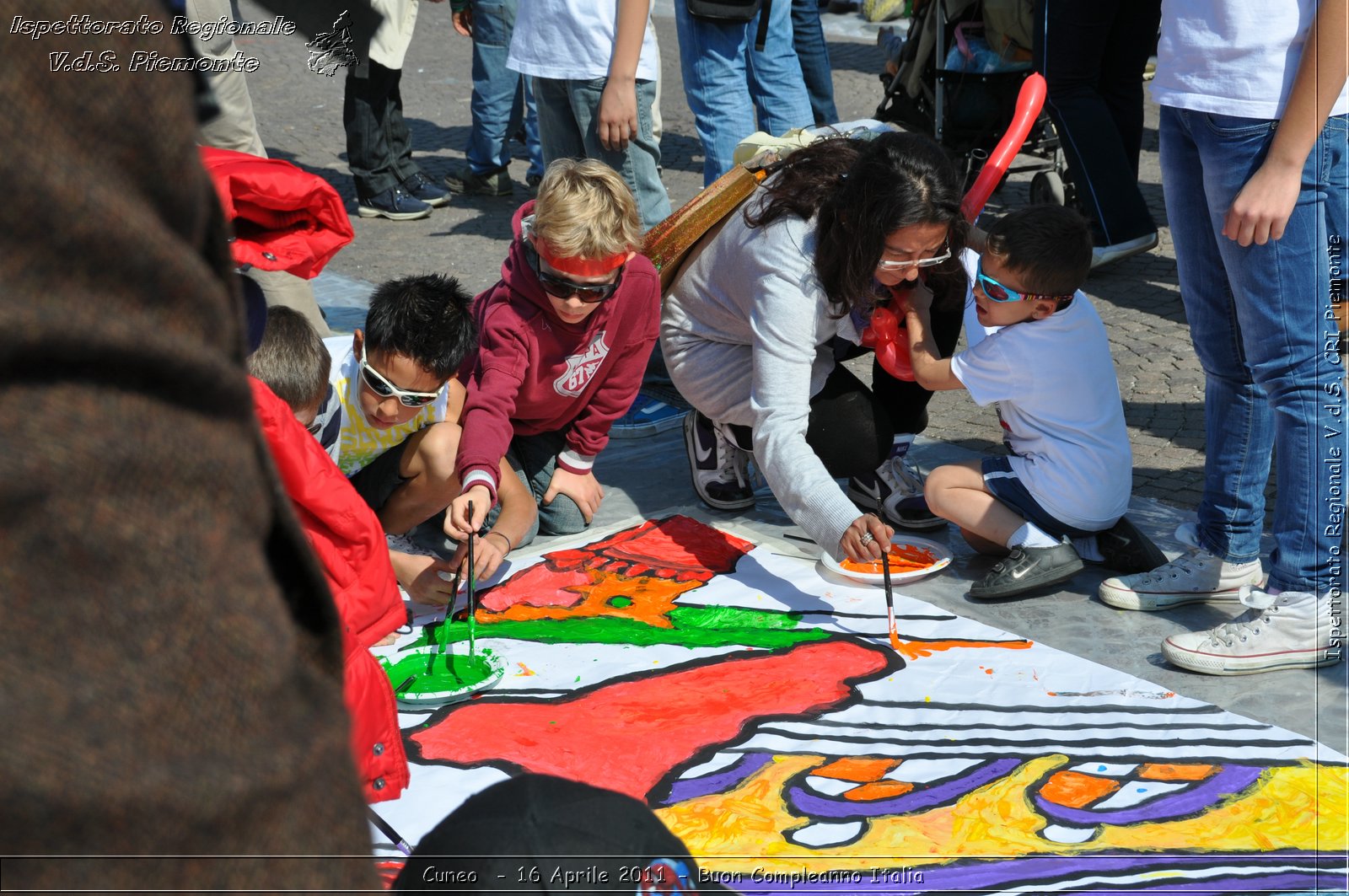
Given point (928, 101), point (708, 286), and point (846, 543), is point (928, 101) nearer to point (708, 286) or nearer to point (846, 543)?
point (708, 286)

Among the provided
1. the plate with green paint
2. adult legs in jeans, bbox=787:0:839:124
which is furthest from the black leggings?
adult legs in jeans, bbox=787:0:839:124

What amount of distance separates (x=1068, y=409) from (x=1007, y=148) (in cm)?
83

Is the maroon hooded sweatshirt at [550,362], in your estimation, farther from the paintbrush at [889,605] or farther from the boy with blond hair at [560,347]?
the paintbrush at [889,605]

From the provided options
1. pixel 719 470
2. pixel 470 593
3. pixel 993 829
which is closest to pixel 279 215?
pixel 470 593

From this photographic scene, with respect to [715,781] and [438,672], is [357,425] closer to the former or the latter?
[438,672]

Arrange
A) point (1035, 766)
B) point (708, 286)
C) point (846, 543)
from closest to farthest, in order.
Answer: point (1035, 766) < point (846, 543) < point (708, 286)

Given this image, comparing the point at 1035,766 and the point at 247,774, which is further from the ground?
the point at 247,774

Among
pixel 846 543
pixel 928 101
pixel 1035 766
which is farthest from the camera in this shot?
pixel 928 101

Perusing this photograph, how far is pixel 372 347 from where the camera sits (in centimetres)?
267

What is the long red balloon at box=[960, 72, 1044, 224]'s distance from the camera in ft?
10.3

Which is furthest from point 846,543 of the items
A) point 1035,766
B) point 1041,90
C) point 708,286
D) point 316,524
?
point 1041,90

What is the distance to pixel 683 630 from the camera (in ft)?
8.61

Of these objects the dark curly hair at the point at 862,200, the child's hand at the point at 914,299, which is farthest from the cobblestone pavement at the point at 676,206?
the dark curly hair at the point at 862,200

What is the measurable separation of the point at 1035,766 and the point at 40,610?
1899 mm
